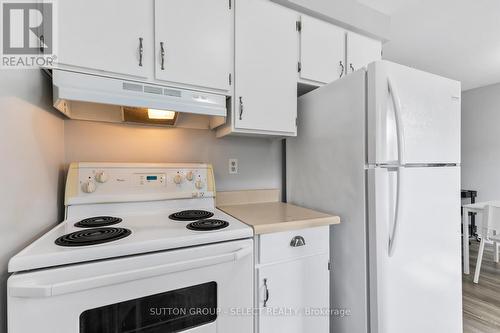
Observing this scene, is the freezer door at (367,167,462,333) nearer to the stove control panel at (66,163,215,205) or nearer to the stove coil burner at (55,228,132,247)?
the stove control panel at (66,163,215,205)

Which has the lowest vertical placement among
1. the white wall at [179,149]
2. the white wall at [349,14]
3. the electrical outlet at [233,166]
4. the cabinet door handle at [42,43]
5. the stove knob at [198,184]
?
the stove knob at [198,184]

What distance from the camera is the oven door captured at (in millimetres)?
716

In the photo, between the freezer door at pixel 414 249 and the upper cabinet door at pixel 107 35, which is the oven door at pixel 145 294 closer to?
the freezer door at pixel 414 249

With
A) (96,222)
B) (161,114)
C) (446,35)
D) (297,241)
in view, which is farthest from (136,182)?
(446,35)

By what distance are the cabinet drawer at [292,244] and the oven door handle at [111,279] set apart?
0.45ft

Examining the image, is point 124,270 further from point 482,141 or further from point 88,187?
point 482,141

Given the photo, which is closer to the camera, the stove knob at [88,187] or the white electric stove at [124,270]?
the white electric stove at [124,270]

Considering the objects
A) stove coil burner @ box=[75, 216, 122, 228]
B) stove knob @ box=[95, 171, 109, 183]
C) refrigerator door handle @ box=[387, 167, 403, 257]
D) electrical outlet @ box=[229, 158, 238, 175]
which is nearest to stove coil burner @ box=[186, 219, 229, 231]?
stove coil burner @ box=[75, 216, 122, 228]

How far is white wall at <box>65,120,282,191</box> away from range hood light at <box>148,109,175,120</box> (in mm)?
111

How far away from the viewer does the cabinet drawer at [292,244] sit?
1.14m

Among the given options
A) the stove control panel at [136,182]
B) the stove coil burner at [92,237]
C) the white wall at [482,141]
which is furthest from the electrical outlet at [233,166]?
the white wall at [482,141]

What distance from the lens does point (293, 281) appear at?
3.97ft

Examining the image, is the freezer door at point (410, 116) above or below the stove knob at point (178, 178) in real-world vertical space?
above

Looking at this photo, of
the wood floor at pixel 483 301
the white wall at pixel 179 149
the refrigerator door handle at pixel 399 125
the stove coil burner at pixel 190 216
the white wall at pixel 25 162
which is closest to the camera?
the white wall at pixel 25 162
